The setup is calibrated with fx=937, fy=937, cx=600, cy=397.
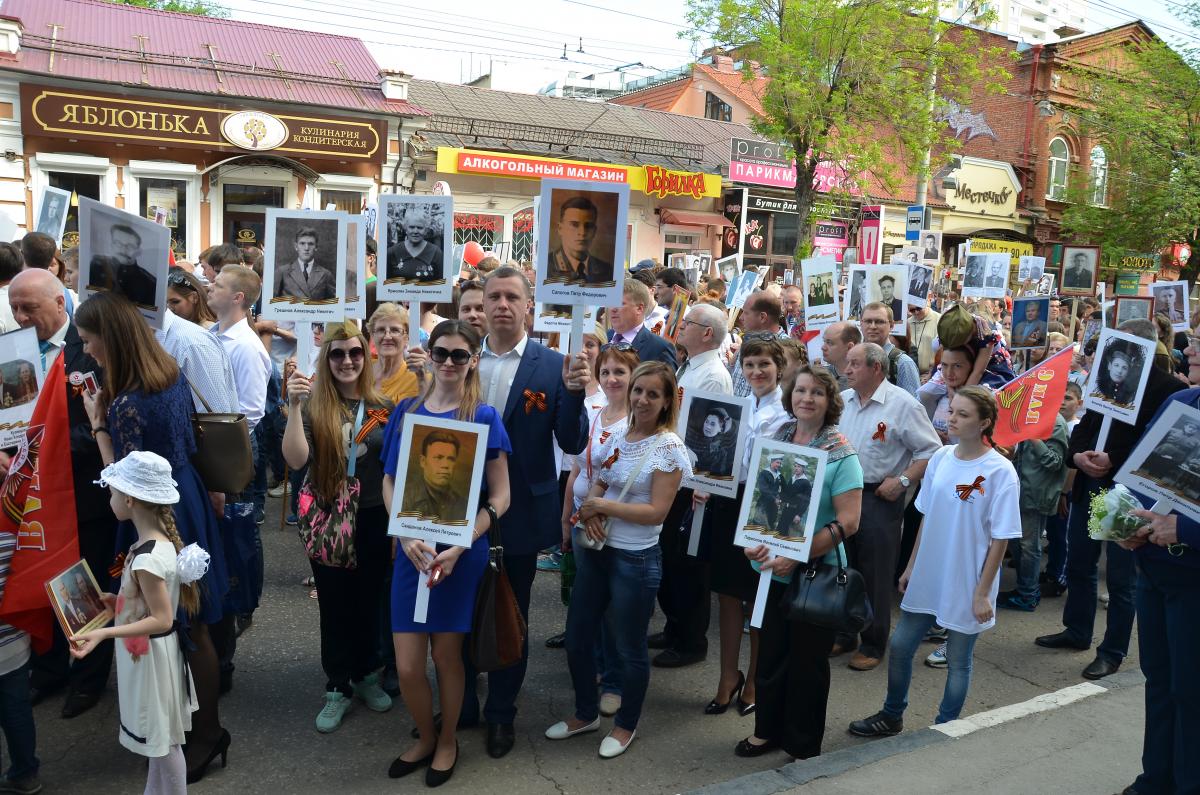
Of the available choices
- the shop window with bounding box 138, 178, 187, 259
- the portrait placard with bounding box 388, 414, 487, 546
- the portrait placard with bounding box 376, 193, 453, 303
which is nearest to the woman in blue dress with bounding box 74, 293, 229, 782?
the portrait placard with bounding box 388, 414, 487, 546

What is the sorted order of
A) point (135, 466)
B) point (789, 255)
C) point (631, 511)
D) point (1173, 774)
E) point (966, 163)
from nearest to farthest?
point (135, 466) < point (1173, 774) < point (631, 511) < point (789, 255) < point (966, 163)

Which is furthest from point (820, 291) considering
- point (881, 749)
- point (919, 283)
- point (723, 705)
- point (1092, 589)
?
point (881, 749)

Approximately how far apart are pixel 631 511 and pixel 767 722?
1.14 metres

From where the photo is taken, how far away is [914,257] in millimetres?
13555

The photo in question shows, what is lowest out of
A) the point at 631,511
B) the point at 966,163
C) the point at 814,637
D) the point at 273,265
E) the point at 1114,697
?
the point at 1114,697

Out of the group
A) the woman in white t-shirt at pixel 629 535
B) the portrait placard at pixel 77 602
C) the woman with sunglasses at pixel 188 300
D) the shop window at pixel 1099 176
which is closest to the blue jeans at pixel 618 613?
the woman in white t-shirt at pixel 629 535

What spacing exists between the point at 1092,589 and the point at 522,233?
62.0 ft

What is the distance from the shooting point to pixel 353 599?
445 centimetres

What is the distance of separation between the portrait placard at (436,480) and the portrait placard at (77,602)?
1063mm

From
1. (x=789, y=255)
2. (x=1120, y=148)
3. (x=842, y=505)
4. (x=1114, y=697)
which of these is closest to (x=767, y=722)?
(x=842, y=505)

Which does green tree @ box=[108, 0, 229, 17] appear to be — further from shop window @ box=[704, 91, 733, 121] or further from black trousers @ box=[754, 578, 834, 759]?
black trousers @ box=[754, 578, 834, 759]

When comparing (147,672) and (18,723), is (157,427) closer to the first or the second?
(147,672)

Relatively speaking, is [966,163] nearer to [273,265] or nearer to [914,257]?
[914,257]

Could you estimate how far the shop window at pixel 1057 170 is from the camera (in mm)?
33688
